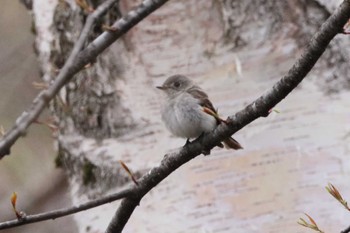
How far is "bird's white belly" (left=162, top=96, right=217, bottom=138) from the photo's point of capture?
2471 millimetres

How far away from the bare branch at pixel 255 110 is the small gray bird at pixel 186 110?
0.39 m

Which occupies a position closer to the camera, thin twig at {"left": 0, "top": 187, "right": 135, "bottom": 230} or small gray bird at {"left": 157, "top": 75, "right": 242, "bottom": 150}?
thin twig at {"left": 0, "top": 187, "right": 135, "bottom": 230}

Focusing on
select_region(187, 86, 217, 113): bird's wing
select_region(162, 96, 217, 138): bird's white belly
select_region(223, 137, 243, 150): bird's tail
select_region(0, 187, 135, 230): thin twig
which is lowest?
Answer: select_region(223, 137, 243, 150): bird's tail

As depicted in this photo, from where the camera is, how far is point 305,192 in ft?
8.52

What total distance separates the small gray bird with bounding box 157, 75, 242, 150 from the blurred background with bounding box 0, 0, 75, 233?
8.18 feet

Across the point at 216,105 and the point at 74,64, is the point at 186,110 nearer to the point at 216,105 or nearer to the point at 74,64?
the point at 216,105

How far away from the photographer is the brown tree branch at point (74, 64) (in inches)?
53.8

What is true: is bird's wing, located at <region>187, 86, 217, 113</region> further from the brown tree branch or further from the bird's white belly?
the brown tree branch

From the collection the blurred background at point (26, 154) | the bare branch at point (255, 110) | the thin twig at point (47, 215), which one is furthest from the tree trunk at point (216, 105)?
the blurred background at point (26, 154)

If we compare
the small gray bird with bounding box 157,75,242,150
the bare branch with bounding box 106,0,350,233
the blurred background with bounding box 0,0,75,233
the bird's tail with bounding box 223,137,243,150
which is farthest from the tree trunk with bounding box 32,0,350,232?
the blurred background with bounding box 0,0,75,233

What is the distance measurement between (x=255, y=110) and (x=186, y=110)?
2.75ft

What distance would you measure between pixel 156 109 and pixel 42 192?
7.91 ft

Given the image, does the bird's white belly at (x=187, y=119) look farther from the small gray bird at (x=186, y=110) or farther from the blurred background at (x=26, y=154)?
the blurred background at (x=26, y=154)

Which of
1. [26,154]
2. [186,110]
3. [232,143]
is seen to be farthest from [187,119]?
[26,154]
